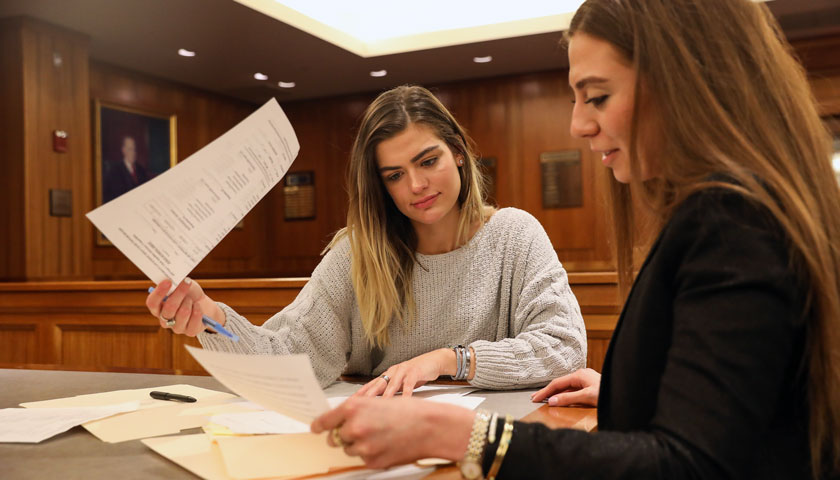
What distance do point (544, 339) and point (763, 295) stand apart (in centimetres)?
92

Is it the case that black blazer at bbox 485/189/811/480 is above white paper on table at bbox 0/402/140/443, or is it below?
above

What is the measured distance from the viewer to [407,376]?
55.2 inches

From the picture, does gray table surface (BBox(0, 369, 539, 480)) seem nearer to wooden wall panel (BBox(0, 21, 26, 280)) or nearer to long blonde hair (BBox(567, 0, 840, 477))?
long blonde hair (BBox(567, 0, 840, 477))

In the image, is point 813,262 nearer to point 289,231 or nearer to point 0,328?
point 0,328

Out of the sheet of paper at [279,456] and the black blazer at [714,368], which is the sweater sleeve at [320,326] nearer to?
the sheet of paper at [279,456]

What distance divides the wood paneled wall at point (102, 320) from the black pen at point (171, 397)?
5.91 ft

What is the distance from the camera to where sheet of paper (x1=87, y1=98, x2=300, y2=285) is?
3.29ft

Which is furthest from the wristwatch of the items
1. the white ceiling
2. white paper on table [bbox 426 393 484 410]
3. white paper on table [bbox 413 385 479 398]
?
the white ceiling

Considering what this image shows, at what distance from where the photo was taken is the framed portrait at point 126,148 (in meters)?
6.08

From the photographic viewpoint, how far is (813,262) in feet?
2.46

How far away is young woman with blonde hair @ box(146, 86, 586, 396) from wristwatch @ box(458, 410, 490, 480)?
901mm

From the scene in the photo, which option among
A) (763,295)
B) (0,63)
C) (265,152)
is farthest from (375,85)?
(763,295)

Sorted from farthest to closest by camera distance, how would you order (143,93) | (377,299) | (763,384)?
(143,93) → (377,299) → (763,384)

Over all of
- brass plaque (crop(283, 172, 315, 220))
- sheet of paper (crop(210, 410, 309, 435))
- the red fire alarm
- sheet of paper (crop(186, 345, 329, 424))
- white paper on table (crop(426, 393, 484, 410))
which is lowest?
white paper on table (crop(426, 393, 484, 410))
